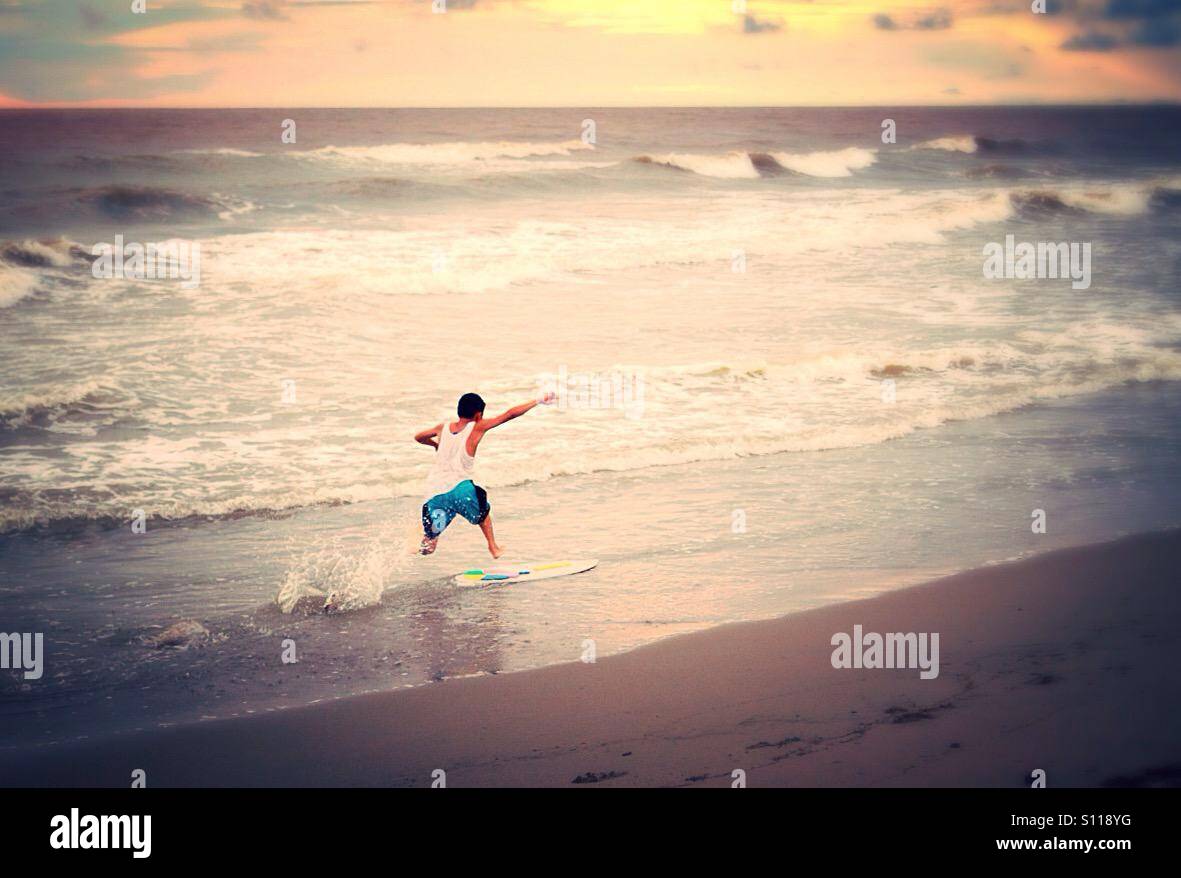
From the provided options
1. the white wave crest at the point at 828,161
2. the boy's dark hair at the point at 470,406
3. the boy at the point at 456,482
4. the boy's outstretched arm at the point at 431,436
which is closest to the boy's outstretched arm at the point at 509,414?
the boy at the point at 456,482

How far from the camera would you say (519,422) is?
12445mm

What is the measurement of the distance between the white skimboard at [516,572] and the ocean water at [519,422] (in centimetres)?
15

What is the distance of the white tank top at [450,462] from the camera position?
27.2ft

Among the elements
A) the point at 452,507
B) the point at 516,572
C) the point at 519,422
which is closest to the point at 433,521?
the point at 452,507

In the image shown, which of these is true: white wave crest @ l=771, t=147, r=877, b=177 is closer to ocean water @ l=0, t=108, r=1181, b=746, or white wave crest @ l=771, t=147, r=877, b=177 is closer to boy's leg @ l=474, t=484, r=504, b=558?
ocean water @ l=0, t=108, r=1181, b=746

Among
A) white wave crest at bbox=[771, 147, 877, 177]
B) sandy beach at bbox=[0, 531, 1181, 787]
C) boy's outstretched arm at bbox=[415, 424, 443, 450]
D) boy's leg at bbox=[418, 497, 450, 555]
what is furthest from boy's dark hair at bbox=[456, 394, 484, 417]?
white wave crest at bbox=[771, 147, 877, 177]

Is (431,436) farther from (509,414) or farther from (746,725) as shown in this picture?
(746,725)

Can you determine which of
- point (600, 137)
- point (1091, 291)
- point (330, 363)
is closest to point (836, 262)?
point (1091, 291)

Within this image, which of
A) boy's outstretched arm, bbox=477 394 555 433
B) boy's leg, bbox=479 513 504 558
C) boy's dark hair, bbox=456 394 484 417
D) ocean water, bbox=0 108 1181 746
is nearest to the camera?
ocean water, bbox=0 108 1181 746

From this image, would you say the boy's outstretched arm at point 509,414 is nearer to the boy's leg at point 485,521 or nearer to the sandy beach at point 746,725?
the boy's leg at point 485,521

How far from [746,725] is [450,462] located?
3.43 meters

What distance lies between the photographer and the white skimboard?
312 inches

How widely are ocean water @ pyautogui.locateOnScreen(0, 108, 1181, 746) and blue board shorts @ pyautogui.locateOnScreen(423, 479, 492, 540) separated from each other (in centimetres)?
38

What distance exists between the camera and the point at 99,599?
762 cm
